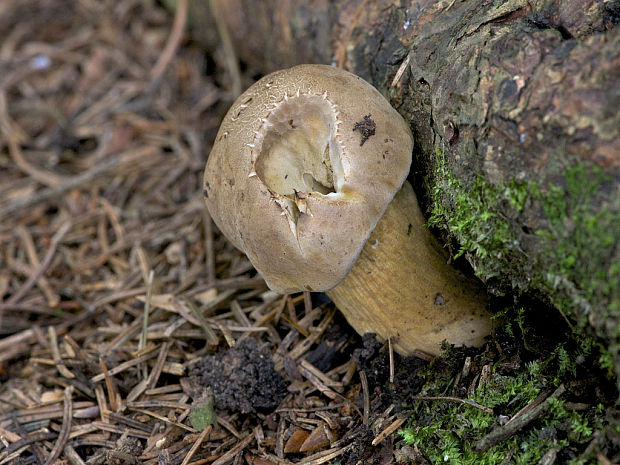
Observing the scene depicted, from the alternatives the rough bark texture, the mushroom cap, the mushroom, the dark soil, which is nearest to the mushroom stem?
the mushroom

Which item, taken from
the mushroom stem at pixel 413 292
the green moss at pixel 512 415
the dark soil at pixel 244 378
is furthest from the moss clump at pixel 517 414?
the dark soil at pixel 244 378

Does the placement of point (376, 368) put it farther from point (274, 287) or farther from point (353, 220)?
point (353, 220)

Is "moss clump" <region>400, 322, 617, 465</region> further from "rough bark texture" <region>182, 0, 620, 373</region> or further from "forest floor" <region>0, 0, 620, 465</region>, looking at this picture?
"rough bark texture" <region>182, 0, 620, 373</region>

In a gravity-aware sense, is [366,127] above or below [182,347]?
above

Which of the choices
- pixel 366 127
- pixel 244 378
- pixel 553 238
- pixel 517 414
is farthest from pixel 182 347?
pixel 553 238

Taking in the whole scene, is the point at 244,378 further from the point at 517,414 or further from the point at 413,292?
the point at 517,414

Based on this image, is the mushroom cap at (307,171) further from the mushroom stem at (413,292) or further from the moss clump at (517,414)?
the moss clump at (517,414)

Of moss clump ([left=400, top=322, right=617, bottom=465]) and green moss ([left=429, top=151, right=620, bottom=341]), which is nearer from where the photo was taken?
green moss ([left=429, top=151, right=620, bottom=341])
